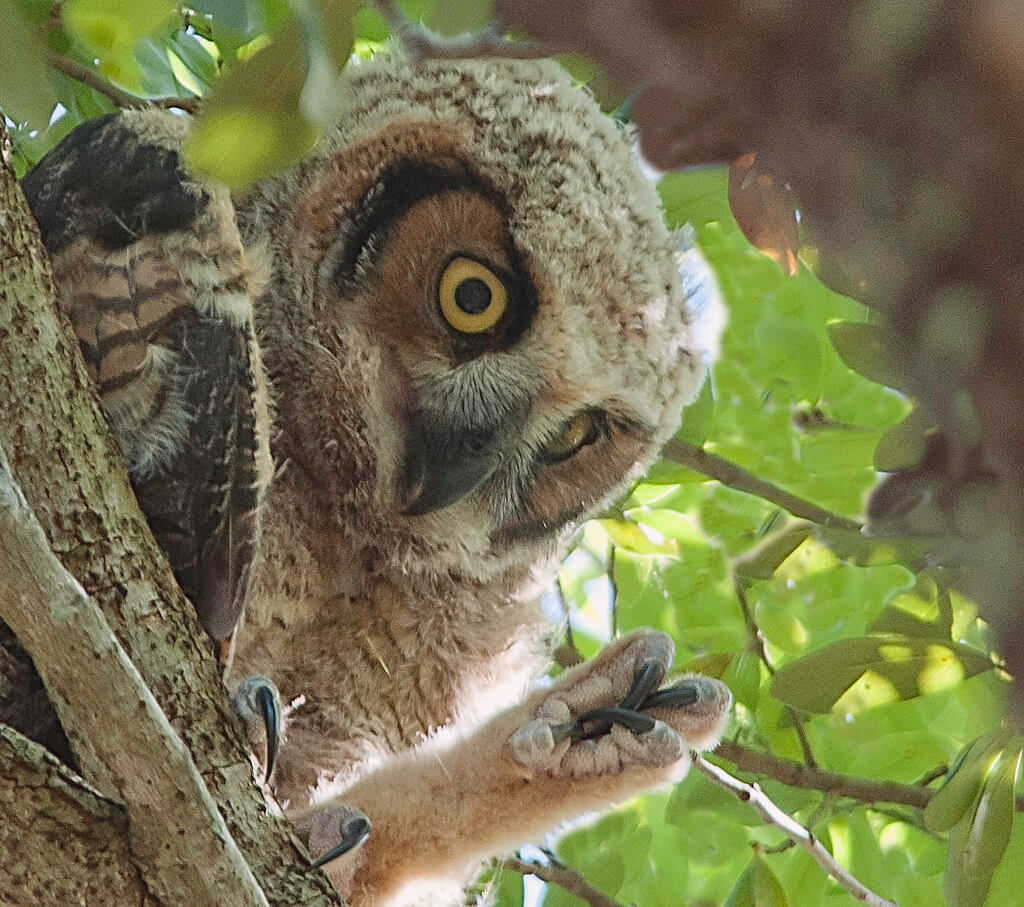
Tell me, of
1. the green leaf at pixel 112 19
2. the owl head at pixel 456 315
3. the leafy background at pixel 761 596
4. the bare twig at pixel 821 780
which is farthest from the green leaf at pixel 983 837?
the green leaf at pixel 112 19

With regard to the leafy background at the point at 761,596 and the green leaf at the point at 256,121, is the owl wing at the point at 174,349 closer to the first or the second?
the leafy background at the point at 761,596

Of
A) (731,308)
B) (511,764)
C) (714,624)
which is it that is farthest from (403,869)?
(731,308)

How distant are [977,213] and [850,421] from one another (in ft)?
6.58

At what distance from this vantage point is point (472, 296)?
6.44 ft

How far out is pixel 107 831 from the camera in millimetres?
1080

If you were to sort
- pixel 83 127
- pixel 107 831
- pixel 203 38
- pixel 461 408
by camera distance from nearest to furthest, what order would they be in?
pixel 107 831, pixel 83 127, pixel 461 408, pixel 203 38

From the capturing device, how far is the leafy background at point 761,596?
5.25 ft

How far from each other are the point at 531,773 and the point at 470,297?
73cm

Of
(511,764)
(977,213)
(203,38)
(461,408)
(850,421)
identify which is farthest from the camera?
(203,38)

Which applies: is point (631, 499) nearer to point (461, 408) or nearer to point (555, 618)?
point (555, 618)

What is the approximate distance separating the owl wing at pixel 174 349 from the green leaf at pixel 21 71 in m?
0.24

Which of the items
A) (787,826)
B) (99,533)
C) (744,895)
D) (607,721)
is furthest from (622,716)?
(99,533)

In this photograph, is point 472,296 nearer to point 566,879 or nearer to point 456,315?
point 456,315

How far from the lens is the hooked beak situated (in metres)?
1.97
